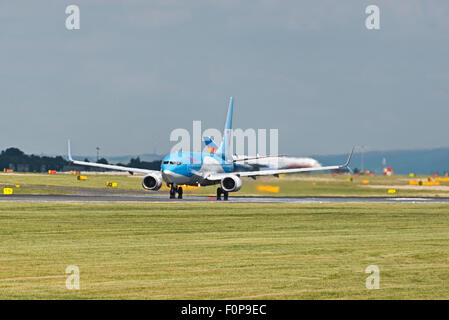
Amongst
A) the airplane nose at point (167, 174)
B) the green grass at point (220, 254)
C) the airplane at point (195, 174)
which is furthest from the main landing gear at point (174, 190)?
the green grass at point (220, 254)

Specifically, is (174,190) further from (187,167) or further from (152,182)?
(187,167)

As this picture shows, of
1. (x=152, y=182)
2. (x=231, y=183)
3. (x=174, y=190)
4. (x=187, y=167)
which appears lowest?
(x=174, y=190)

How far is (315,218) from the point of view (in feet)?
163

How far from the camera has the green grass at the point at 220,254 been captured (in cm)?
2159

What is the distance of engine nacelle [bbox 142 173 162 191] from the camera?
7481cm

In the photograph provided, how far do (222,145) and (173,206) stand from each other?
998 inches

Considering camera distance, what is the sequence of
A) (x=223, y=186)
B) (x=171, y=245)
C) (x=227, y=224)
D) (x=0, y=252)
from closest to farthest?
(x=0, y=252), (x=171, y=245), (x=227, y=224), (x=223, y=186)

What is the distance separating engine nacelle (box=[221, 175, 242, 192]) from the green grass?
809 inches

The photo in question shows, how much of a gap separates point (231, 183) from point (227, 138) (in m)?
12.9

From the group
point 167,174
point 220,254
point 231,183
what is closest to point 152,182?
point 167,174

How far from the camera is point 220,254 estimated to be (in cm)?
2956
